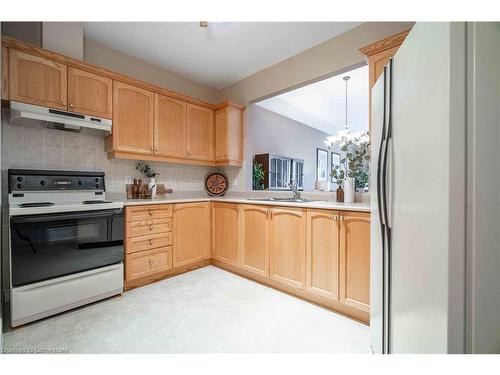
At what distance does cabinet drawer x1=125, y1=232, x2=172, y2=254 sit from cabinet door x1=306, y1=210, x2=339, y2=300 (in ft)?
5.17

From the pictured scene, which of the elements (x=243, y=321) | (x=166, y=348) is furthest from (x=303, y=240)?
(x=166, y=348)

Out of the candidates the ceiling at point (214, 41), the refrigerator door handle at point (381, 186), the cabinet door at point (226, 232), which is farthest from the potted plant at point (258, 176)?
the refrigerator door handle at point (381, 186)

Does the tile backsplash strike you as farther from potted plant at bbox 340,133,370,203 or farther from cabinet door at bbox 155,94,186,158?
potted plant at bbox 340,133,370,203

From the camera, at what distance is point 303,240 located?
2.15 m

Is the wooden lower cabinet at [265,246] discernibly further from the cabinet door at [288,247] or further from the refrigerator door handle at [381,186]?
the refrigerator door handle at [381,186]

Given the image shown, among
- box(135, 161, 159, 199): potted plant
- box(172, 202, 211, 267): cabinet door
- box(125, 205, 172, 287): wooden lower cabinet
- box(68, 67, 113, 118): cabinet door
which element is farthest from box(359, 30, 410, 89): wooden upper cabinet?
box(135, 161, 159, 199): potted plant

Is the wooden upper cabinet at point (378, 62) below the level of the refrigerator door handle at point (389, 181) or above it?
above

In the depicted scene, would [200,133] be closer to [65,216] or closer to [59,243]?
[65,216]

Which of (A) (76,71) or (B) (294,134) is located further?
(B) (294,134)

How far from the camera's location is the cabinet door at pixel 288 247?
217 cm

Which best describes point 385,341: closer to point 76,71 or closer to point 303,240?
point 303,240

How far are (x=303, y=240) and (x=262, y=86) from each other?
86.6 inches

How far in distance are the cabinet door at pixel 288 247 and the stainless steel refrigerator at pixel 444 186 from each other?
120cm

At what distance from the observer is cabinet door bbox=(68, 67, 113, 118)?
2.19 m
